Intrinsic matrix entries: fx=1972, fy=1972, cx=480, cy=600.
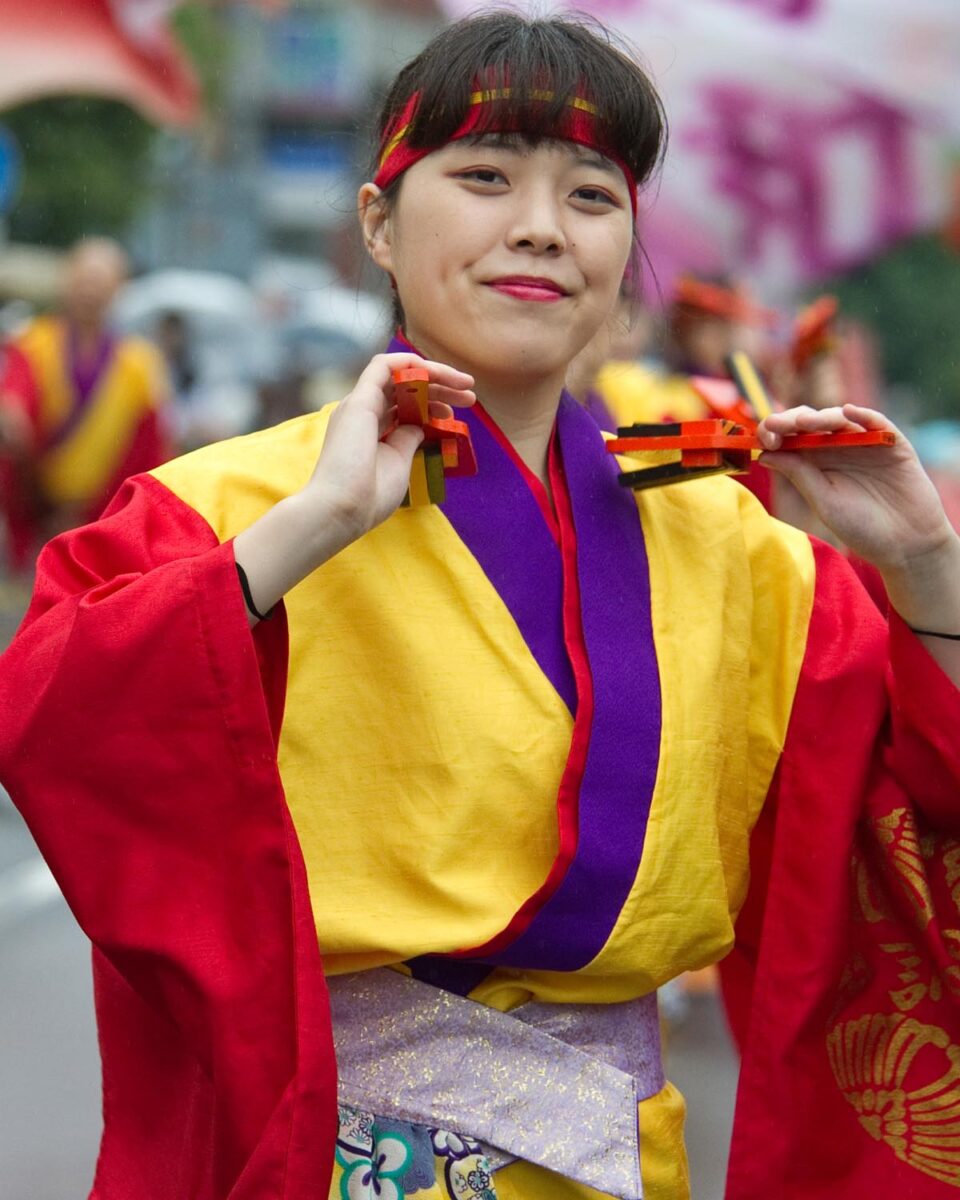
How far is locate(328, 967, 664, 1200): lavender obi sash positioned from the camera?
82.0 inches

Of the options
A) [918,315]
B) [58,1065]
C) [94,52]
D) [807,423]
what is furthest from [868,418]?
[918,315]

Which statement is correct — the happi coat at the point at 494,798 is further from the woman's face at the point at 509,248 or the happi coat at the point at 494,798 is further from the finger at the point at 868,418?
the finger at the point at 868,418

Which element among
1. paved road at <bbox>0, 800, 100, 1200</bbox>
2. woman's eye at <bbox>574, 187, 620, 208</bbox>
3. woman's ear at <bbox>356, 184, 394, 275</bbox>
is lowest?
paved road at <bbox>0, 800, 100, 1200</bbox>

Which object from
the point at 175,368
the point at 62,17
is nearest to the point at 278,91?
the point at 175,368

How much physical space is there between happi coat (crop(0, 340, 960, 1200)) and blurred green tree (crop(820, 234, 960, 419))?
83.4 ft

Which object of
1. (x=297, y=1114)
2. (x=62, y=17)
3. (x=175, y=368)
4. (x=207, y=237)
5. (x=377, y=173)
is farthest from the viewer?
(x=207, y=237)

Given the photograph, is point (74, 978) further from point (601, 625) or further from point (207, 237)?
point (207, 237)

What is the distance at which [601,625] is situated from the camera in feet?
7.06

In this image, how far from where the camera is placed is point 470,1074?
2.09m

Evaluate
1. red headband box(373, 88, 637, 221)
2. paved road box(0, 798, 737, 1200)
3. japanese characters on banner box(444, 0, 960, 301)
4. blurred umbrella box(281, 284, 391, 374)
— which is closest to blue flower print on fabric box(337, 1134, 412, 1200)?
red headband box(373, 88, 637, 221)

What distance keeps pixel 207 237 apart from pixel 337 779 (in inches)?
1053

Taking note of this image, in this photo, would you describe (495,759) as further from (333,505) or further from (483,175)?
(483,175)

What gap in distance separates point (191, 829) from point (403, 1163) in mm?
439

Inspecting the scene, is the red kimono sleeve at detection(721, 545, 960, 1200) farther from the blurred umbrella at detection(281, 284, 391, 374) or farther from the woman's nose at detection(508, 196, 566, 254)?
the blurred umbrella at detection(281, 284, 391, 374)
